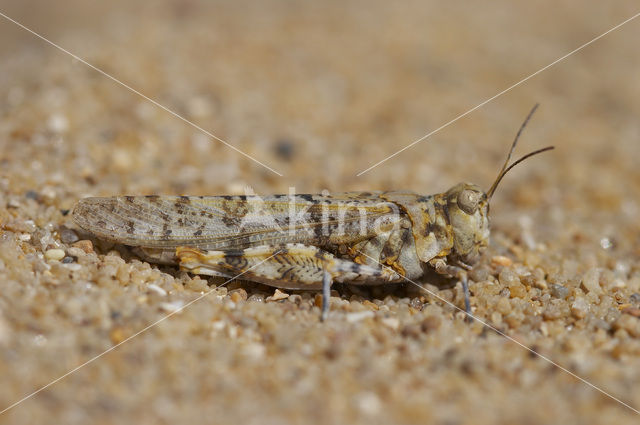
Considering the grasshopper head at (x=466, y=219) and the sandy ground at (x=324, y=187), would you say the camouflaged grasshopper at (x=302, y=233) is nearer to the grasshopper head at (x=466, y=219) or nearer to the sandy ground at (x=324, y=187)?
the grasshopper head at (x=466, y=219)

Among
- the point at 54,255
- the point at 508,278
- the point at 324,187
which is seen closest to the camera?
the point at 54,255

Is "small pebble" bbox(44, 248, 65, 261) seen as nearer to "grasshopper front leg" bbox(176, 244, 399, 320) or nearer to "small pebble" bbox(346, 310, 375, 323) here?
"grasshopper front leg" bbox(176, 244, 399, 320)

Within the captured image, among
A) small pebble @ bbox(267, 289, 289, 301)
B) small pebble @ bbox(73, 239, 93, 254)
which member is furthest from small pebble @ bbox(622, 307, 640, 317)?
small pebble @ bbox(73, 239, 93, 254)

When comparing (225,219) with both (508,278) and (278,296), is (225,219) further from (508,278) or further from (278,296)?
(508,278)

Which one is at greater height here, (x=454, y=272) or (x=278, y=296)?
(x=454, y=272)

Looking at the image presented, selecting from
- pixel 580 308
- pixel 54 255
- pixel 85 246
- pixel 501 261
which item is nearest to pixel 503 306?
pixel 580 308

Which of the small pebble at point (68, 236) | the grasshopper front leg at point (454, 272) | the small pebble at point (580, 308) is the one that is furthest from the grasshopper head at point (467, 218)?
the small pebble at point (68, 236)

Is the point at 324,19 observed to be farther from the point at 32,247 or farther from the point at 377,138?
the point at 32,247
